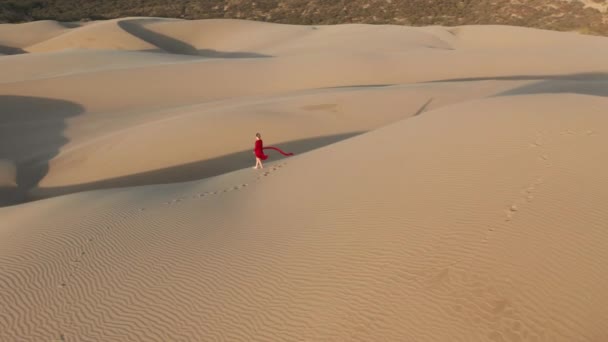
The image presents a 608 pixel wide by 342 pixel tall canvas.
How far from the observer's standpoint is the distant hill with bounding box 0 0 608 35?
34.1 meters

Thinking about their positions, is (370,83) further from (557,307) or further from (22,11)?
(22,11)

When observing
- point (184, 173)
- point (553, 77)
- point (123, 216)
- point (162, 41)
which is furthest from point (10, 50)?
point (123, 216)

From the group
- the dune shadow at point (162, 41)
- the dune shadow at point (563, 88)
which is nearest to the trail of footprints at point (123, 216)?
the dune shadow at point (563, 88)

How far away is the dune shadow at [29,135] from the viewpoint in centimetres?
1139

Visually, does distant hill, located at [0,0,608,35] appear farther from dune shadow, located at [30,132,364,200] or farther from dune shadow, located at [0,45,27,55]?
dune shadow, located at [30,132,364,200]

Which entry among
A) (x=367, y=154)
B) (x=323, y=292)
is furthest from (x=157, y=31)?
(x=323, y=292)

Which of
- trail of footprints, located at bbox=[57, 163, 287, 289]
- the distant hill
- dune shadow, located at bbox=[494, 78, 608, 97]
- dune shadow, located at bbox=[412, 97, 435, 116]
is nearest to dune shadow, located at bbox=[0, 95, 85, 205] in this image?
trail of footprints, located at bbox=[57, 163, 287, 289]

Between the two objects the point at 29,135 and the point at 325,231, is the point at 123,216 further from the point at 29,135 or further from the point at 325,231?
the point at 29,135

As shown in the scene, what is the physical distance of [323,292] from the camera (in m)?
4.55

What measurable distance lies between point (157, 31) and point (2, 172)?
78.6 ft

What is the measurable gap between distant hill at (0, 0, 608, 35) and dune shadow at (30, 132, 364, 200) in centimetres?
2770

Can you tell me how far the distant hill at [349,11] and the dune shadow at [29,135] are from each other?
25428 mm

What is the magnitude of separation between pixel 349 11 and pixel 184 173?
32.2m

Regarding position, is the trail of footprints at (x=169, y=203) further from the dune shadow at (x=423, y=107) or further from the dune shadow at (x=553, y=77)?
the dune shadow at (x=553, y=77)
